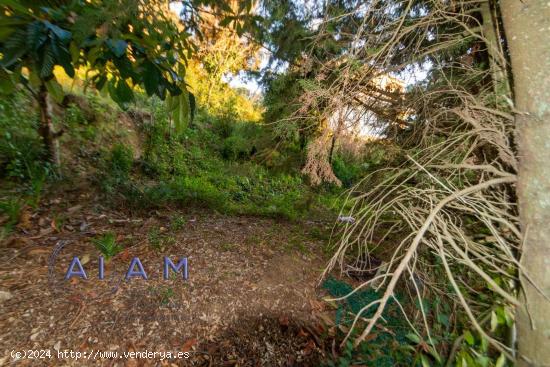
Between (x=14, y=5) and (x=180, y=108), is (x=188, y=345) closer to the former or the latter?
(x=180, y=108)

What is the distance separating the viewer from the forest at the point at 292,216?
1025mm

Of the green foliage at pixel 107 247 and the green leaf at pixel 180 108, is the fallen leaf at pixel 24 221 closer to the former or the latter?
the green foliage at pixel 107 247

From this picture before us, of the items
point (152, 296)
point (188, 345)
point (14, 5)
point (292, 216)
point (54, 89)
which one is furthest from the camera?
point (292, 216)

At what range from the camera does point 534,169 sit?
3.40 ft

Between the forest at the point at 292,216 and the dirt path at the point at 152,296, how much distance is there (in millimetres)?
14

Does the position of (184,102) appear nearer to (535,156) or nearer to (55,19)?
(55,19)

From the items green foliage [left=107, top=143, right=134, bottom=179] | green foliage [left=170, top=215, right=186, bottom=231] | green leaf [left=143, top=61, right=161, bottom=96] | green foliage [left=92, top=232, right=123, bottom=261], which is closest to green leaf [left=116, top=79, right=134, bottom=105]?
green leaf [left=143, top=61, right=161, bottom=96]

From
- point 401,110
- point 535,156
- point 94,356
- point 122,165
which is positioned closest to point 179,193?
point 122,165

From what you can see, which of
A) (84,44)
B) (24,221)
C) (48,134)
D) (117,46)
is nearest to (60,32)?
(84,44)

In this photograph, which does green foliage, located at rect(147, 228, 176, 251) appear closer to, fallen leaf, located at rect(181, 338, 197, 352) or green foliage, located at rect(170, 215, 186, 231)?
green foliage, located at rect(170, 215, 186, 231)

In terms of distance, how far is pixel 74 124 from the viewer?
397 cm

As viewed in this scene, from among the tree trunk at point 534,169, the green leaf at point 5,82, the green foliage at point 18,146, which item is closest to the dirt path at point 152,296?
the green foliage at point 18,146

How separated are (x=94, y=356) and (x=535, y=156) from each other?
2500 mm

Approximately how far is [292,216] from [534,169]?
3.15 metres
